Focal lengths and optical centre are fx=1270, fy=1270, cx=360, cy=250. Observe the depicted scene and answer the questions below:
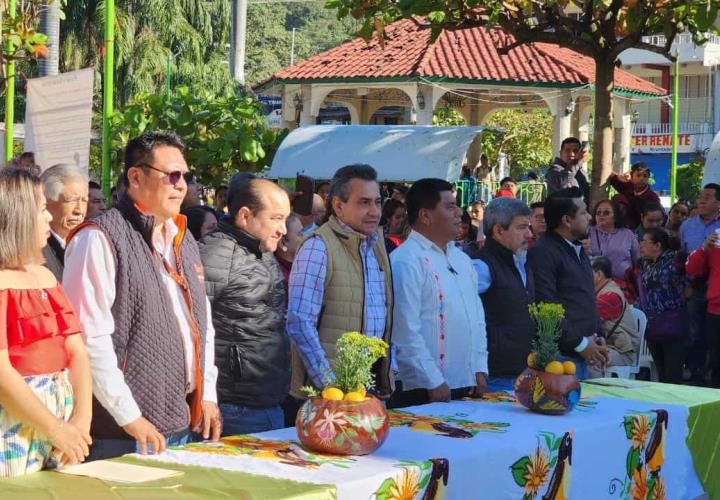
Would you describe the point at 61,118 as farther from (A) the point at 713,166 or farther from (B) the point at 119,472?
(A) the point at 713,166

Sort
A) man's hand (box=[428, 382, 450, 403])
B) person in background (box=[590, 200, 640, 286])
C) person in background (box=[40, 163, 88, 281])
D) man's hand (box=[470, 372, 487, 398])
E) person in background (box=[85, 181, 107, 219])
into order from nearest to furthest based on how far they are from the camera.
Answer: person in background (box=[40, 163, 88, 281]) → man's hand (box=[428, 382, 450, 403]) → man's hand (box=[470, 372, 487, 398]) → person in background (box=[85, 181, 107, 219]) → person in background (box=[590, 200, 640, 286])

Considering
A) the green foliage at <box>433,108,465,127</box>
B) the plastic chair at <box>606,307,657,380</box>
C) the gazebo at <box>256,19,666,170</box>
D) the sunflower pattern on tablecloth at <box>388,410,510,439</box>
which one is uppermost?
the green foliage at <box>433,108,465,127</box>

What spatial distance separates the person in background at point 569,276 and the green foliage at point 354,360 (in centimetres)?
292

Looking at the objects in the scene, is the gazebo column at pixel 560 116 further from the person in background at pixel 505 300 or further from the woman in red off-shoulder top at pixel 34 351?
the woman in red off-shoulder top at pixel 34 351

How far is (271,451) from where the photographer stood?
4.65m

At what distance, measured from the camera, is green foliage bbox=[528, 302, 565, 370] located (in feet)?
18.7

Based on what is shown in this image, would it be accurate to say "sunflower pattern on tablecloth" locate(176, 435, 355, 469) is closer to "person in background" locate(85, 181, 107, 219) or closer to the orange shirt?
the orange shirt

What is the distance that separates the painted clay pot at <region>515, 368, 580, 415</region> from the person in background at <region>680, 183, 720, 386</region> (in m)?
7.01

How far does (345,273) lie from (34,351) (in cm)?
209

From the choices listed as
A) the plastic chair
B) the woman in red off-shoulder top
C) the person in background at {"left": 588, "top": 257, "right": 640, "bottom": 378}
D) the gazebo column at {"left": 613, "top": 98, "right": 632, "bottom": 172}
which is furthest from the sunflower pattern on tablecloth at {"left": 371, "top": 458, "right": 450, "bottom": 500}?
the gazebo column at {"left": 613, "top": 98, "right": 632, "bottom": 172}

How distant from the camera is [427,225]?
637cm

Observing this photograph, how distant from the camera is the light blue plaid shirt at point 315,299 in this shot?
558 centimetres

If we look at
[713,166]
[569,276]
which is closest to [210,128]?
[713,166]

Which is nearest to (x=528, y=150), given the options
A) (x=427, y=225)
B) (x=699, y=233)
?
(x=699, y=233)
